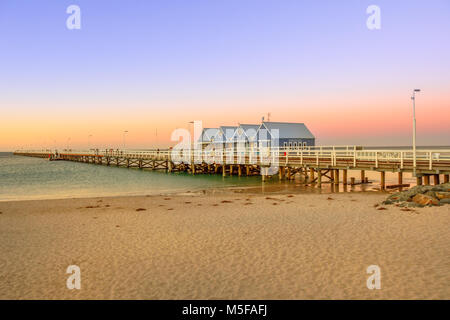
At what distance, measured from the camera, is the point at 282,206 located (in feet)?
47.6

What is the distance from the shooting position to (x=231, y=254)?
776 centimetres

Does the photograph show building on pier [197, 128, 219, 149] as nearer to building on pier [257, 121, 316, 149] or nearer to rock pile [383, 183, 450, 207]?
building on pier [257, 121, 316, 149]

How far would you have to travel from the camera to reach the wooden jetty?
18844 millimetres

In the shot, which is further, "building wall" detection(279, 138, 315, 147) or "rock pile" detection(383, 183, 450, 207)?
"building wall" detection(279, 138, 315, 147)

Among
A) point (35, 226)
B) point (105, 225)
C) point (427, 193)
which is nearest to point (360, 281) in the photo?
point (105, 225)

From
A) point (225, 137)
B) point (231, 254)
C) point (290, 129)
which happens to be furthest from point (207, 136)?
point (231, 254)

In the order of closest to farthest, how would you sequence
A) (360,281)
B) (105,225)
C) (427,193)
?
1. (360,281)
2. (105,225)
3. (427,193)

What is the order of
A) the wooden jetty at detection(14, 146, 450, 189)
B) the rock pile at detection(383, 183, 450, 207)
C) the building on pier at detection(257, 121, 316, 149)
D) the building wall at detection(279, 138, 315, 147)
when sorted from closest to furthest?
the rock pile at detection(383, 183, 450, 207) → the wooden jetty at detection(14, 146, 450, 189) → the building on pier at detection(257, 121, 316, 149) → the building wall at detection(279, 138, 315, 147)

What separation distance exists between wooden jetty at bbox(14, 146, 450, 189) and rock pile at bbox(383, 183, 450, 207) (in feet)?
9.00

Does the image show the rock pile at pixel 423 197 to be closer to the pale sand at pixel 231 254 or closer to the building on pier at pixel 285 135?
the pale sand at pixel 231 254

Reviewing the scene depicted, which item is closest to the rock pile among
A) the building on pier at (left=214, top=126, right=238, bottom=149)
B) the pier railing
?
the pier railing

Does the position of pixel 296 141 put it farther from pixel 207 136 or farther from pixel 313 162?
pixel 313 162

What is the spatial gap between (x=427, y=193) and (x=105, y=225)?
41.2 ft
